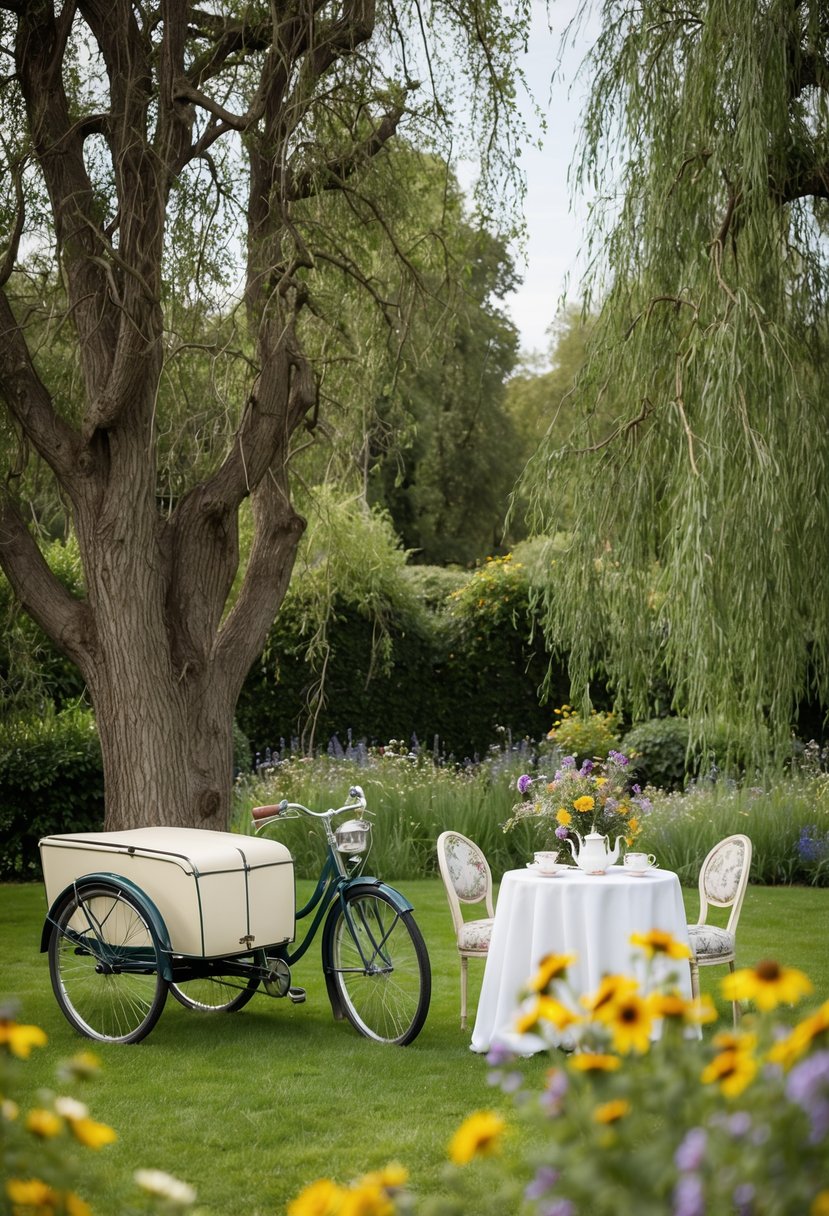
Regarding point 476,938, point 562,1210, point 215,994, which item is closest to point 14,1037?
point 562,1210

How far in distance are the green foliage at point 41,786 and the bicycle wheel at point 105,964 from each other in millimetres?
4140

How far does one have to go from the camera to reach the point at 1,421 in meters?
7.54

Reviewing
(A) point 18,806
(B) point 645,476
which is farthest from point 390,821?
(B) point 645,476

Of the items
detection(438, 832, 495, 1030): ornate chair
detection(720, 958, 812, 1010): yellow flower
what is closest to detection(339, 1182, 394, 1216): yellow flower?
detection(720, 958, 812, 1010): yellow flower

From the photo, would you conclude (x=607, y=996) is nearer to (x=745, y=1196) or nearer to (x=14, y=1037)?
(x=745, y=1196)

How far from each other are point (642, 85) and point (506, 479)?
22.7m

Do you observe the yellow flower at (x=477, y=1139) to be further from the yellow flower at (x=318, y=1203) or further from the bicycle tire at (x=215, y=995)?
the bicycle tire at (x=215, y=995)

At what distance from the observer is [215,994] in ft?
20.6

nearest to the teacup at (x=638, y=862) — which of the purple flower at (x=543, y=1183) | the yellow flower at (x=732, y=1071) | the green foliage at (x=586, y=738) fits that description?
the yellow flower at (x=732, y=1071)

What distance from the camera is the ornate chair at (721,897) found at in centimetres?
571

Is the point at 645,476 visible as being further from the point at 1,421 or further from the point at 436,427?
the point at 436,427

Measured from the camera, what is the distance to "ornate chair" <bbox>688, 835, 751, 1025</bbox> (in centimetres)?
571

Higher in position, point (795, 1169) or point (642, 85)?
point (642, 85)

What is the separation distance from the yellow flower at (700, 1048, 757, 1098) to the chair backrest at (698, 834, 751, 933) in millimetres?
4472
